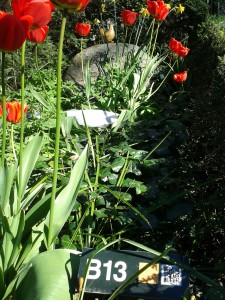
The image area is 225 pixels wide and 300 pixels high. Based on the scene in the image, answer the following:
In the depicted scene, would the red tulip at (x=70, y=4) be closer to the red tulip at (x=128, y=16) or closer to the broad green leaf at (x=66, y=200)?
the broad green leaf at (x=66, y=200)

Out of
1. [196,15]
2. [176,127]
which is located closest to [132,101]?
[176,127]

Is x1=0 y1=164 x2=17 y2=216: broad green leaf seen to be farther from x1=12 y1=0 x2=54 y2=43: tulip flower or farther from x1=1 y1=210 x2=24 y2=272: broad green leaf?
x1=12 y1=0 x2=54 y2=43: tulip flower

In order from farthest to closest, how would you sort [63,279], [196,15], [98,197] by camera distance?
[196,15] → [98,197] → [63,279]

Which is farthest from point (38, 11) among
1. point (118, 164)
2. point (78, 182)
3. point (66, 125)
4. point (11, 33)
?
point (66, 125)

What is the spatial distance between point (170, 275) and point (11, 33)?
831 millimetres

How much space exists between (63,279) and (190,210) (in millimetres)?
951

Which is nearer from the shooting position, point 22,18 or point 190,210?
point 22,18

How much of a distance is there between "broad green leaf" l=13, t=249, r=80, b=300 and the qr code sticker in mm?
258

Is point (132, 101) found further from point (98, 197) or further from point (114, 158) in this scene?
point (98, 197)

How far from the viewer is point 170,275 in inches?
58.6

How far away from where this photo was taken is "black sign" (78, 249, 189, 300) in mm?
1480

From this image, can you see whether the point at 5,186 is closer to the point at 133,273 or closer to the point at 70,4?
the point at 133,273

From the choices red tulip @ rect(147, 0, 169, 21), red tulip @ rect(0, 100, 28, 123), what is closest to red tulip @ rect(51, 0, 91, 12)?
red tulip @ rect(0, 100, 28, 123)

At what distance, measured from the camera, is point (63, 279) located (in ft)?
4.53
